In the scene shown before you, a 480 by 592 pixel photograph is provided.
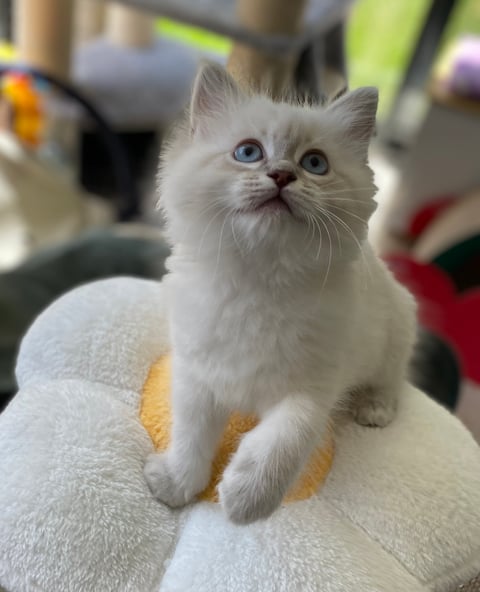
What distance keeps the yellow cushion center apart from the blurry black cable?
97 cm

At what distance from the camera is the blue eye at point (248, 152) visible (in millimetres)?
489

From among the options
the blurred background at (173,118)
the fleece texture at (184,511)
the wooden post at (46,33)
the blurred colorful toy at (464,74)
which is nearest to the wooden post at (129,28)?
the blurred background at (173,118)

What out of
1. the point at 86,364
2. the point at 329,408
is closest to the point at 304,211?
the point at 329,408

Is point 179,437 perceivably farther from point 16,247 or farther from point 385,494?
point 16,247

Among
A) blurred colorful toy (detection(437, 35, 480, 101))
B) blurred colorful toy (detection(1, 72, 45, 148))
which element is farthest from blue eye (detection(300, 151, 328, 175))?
blurred colorful toy (detection(437, 35, 480, 101))

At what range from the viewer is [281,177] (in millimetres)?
458

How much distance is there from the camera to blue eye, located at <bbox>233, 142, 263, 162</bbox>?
1.60 feet

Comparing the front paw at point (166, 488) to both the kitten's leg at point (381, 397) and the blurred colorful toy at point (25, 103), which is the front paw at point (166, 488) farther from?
the blurred colorful toy at point (25, 103)

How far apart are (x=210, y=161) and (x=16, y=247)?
116cm

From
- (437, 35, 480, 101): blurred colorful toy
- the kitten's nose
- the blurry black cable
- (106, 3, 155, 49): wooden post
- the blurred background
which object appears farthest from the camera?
(106, 3, 155, 49): wooden post

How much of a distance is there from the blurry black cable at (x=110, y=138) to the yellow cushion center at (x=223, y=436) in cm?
97

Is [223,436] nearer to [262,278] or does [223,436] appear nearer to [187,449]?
[187,449]

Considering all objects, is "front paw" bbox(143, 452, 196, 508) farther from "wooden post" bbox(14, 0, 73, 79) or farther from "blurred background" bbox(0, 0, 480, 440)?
"wooden post" bbox(14, 0, 73, 79)

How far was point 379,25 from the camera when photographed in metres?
2.25
